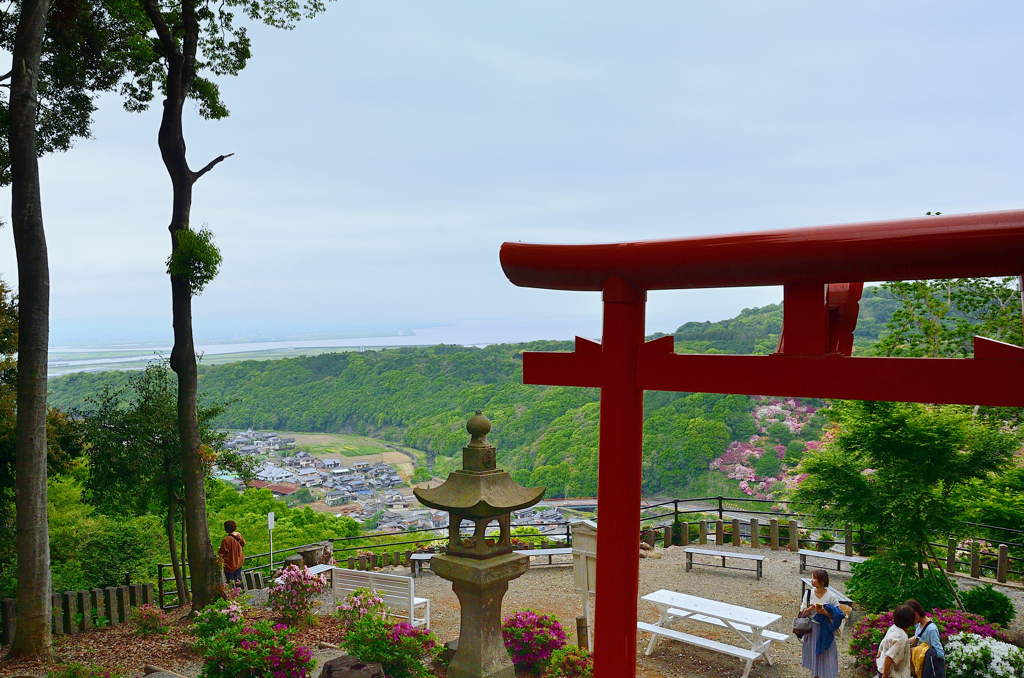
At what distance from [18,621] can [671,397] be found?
3062cm

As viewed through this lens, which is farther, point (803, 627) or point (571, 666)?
point (571, 666)

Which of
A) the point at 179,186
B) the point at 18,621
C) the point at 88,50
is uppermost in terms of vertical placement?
the point at 88,50

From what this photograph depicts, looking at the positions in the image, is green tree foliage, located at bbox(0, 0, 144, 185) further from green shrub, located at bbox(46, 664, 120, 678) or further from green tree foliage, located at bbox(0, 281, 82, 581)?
green shrub, located at bbox(46, 664, 120, 678)

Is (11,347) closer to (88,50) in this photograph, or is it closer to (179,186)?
(179,186)

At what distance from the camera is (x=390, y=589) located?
9023mm

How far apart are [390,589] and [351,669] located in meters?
3.22

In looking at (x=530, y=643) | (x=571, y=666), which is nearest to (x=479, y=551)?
(x=571, y=666)

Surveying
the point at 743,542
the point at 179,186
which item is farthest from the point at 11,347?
the point at 743,542

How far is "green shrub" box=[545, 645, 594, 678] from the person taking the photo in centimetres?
634

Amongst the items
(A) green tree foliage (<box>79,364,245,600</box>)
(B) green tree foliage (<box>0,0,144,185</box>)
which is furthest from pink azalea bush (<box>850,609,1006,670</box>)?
(B) green tree foliage (<box>0,0,144,185</box>)

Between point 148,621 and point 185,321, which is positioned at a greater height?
point 185,321

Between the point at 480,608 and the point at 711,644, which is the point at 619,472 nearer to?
the point at 480,608

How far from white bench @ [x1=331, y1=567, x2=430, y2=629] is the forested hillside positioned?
1759 cm

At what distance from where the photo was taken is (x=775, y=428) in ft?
86.2
